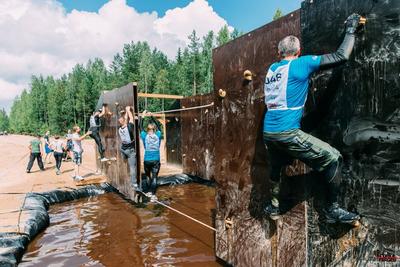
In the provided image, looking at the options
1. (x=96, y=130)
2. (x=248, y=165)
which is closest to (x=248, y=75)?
(x=248, y=165)

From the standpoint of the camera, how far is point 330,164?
9.21 ft

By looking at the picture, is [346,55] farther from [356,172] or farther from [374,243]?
[374,243]

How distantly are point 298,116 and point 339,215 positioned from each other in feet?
3.09

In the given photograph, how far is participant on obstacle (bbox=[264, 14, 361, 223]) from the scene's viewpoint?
2.78 metres

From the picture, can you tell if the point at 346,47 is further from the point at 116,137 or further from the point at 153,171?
the point at 116,137

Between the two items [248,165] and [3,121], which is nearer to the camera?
[248,165]

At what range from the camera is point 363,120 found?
2738 millimetres

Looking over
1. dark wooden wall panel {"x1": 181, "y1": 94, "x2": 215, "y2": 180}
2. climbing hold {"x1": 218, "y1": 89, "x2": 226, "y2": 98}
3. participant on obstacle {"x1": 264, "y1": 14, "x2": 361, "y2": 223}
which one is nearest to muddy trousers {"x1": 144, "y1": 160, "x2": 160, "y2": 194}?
dark wooden wall panel {"x1": 181, "y1": 94, "x2": 215, "y2": 180}

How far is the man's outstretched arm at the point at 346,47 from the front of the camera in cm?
260

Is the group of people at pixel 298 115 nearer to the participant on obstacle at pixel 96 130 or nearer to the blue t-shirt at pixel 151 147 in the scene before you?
the blue t-shirt at pixel 151 147

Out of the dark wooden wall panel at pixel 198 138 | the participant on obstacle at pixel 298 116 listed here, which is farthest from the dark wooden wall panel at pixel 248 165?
the dark wooden wall panel at pixel 198 138

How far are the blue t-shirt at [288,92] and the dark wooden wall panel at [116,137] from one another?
16.1 feet

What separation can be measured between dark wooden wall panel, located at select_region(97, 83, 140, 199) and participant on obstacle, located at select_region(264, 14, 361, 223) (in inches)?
194

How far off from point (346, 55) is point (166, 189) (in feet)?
29.8
